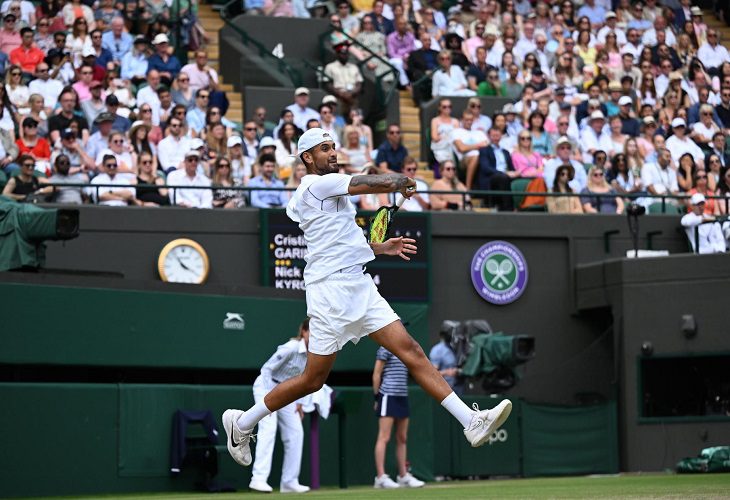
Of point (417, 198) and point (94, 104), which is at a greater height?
point (94, 104)

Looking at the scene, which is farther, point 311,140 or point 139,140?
point 139,140

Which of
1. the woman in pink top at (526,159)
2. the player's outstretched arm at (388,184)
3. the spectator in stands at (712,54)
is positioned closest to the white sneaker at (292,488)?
the player's outstretched arm at (388,184)

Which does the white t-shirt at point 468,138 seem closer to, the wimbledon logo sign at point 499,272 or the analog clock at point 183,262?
the wimbledon logo sign at point 499,272

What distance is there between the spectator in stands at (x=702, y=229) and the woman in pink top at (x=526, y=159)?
246 centimetres

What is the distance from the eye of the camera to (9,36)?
2019 cm

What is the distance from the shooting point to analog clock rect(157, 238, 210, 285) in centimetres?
1847

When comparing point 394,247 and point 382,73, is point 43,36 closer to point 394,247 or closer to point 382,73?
point 382,73

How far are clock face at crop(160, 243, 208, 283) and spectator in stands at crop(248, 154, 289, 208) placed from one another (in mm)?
1142

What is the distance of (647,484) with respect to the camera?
13039 mm

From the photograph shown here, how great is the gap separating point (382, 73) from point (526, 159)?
3.27 metres

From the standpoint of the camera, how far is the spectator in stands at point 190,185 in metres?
18.7

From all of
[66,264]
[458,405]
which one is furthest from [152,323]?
[458,405]

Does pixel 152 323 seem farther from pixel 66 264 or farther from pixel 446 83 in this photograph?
pixel 446 83

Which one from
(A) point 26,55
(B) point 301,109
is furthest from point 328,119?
(A) point 26,55
